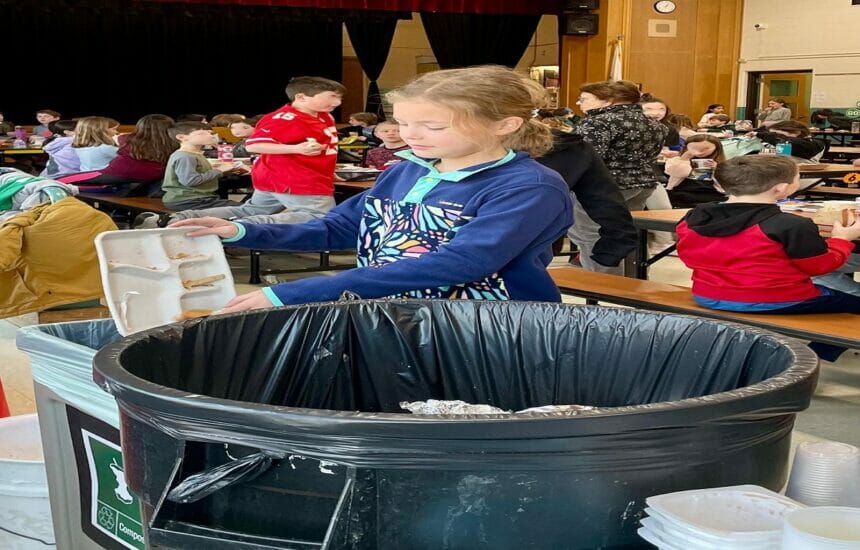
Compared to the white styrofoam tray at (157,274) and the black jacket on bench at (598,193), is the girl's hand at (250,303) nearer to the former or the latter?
the white styrofoam tray at (157,274)

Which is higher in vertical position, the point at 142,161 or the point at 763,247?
the point at 763,247

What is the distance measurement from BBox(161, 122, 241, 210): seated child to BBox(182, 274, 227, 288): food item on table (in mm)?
4867

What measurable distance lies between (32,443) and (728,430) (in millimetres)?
1892

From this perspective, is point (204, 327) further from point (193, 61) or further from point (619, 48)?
point (193, 61)

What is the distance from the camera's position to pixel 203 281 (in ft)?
7.73

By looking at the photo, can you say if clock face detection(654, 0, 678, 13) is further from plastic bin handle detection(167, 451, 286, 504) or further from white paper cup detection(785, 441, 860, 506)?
plastic bin handle detection(167, 451, 286, 504)

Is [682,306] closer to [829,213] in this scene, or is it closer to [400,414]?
[829,213]

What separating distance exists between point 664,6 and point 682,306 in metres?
14.7

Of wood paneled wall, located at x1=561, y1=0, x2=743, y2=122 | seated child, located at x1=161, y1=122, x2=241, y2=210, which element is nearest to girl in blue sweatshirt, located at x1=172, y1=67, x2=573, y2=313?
seated child, located at x1=161, y1=122, x2=241, y2=210

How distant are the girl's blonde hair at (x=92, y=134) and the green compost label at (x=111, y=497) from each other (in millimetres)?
7232

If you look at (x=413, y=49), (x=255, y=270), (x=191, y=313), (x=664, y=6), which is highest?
(x=664, y=6)

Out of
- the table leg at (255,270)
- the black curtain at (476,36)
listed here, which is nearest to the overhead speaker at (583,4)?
the black curtain at (476,36)

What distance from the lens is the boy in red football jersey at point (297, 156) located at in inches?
248

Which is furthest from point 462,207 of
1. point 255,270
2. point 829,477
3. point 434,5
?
point 434,5
